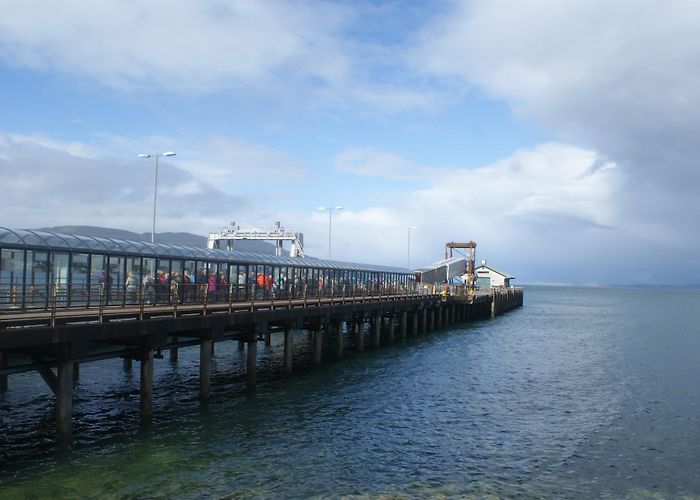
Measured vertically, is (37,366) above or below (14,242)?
below

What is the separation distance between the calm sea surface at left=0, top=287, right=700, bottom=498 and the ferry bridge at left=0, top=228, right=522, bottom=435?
5.99 ft

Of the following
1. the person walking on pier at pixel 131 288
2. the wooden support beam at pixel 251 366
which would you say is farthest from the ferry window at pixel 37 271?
the wooden support beam at pixel 251 366

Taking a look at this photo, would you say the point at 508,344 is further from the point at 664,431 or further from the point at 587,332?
the point at 664,431

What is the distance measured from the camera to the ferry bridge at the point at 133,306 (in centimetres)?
2048

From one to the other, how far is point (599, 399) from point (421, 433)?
13044mm

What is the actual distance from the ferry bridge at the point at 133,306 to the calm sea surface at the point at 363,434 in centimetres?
182

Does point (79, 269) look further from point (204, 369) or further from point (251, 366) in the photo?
point (251, 366)

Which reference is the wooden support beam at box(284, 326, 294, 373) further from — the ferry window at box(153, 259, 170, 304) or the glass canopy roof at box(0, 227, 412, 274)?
the ferry window at box(153, 259, 170, 304)

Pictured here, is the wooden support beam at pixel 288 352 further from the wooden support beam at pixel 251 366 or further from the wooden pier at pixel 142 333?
the wooden support beam at pixel 251 366

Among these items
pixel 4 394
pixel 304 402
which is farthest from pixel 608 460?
pixel 4 394

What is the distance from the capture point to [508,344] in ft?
188

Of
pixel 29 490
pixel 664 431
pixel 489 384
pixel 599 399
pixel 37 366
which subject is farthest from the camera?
pixel 489 384

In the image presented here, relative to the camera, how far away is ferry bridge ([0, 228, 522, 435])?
20.5 metres

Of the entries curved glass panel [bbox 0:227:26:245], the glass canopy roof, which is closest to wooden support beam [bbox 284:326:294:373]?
the glass canopy roof
